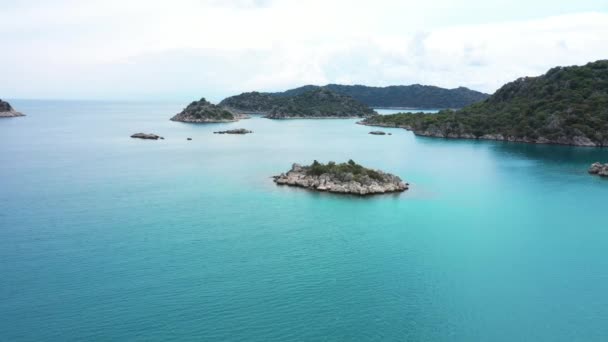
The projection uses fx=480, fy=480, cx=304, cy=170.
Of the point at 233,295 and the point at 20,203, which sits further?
the point at 20,203

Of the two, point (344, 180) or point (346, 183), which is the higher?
point (344, 180)

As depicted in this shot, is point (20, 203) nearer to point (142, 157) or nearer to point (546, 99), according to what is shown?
point (142, 157)

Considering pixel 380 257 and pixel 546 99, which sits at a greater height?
pixel 546 99

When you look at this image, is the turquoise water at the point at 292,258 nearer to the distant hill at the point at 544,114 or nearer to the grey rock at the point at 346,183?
the grey rock at the point at 346,183

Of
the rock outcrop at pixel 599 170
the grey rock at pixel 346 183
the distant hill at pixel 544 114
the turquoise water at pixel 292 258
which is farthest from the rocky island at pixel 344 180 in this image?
the distant hill at pixel 544 114

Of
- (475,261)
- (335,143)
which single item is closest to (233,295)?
(475,261)

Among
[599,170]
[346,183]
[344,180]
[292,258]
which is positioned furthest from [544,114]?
[292,258]

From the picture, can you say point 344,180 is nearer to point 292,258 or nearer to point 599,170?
point 292,258
